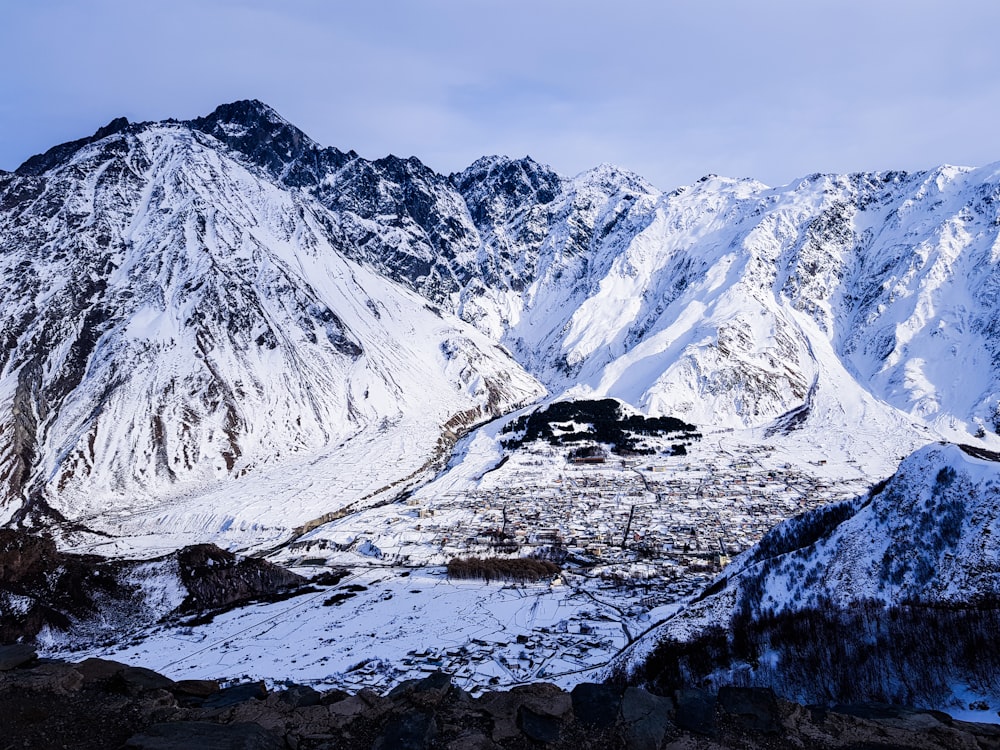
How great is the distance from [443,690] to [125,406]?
106 metres

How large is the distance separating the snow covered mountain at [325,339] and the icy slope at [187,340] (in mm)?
508

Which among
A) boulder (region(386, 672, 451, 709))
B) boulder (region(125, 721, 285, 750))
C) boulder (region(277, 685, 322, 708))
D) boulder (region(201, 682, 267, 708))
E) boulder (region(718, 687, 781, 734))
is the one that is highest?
boulder (region(718, 687, 781, 734))

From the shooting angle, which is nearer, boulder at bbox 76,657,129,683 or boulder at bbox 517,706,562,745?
boulder at bbox 517,706,562,745

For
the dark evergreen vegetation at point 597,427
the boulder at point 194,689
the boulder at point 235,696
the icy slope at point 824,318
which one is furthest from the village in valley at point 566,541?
the icy slope at point 824,318

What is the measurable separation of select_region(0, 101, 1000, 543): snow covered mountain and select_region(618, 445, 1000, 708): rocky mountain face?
58967 mm

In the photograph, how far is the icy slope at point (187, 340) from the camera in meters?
91.8

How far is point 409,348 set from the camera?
154 metres

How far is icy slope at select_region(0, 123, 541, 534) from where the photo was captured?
301ft

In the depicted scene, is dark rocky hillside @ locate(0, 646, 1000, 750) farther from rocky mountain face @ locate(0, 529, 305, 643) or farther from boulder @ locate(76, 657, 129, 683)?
rocky mountain face @ locate(0, 529, 305, 643)

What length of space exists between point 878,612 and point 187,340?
12551 cm

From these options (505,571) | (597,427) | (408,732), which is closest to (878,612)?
(408,732)

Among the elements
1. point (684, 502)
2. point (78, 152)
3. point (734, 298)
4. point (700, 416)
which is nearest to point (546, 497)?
point (684, 502)

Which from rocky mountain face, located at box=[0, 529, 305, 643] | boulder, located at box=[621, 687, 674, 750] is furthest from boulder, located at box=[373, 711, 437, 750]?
rocky mountain face, located at box=[0, 529, 305, 643]

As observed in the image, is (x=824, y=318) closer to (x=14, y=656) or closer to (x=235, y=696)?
(x=235, y=696)
